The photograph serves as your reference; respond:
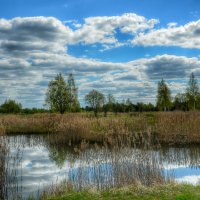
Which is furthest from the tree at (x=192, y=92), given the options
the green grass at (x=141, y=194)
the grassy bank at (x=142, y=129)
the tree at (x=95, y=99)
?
the green grass at (x=141, y=194)

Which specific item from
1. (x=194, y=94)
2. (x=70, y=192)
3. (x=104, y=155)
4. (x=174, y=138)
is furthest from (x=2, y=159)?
(x=194, y=94)

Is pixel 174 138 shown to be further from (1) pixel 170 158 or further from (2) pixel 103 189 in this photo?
(2) pixel 103 189

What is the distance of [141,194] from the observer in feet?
25.8

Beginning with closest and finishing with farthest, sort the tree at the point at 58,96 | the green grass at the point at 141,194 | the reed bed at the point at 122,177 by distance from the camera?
1. the green grass at the point at 141,194
2. the reed bed at the point at 122,177
3. the tree at the point at 58,96

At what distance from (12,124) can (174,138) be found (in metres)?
15.1

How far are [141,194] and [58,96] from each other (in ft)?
107

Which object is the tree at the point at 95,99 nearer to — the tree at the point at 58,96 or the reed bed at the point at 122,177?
the tree at the point at 58,96

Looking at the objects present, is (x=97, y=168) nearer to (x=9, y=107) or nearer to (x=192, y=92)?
(x=192, y=92)

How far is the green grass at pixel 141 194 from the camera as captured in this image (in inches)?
298

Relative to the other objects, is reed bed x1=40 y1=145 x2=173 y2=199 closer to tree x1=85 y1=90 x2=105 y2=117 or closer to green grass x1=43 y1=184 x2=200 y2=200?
green grass x1=43 y1=184 x2=200 y2=200

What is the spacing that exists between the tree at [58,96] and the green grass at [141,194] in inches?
1242

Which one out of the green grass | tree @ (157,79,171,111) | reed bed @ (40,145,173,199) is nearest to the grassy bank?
reed bed @ (40,145,173,199)

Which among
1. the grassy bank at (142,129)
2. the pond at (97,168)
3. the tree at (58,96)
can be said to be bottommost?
the pond at (97,168)

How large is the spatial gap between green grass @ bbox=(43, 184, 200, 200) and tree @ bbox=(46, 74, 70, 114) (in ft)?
104
